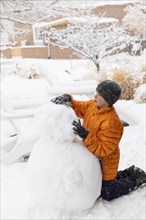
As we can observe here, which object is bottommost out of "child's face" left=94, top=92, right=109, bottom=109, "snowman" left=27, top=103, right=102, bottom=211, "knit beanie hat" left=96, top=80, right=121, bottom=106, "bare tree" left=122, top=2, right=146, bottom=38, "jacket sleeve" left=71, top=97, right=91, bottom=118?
"snowman" left=27, top=103, right=102, bottom=211

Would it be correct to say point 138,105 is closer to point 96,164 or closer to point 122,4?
point 96,164

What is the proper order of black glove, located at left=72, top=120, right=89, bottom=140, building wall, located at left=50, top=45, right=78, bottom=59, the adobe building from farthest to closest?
the adobe building
building wall, located at left=50, top=45, right=78, bottom=59
black glove, located at left=72, top=120, right=89, bottom=140

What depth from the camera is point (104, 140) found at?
2.81m

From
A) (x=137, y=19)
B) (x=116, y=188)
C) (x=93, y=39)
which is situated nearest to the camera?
(x=116, y=188)

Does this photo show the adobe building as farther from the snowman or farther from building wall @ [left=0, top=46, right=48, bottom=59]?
the snowman

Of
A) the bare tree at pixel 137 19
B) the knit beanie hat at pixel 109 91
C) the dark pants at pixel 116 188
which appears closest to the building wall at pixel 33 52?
the bare tree at pixel 137 19

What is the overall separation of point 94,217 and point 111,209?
206mm

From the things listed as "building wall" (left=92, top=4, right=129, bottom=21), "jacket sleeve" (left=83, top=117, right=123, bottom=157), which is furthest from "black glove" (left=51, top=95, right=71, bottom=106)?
"building wall" (left=92, top=4, right=129, bottom=21)

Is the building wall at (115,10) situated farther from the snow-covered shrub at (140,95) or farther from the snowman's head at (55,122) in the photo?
the snowman's head at (55,122)

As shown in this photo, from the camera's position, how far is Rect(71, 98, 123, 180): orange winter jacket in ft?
9.25

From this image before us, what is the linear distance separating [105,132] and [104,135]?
0.03 meters

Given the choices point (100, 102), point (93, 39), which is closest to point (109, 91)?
point (100, 102)

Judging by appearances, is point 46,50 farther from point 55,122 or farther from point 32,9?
point 55,122

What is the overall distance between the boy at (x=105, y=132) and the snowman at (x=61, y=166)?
0.10 metres
